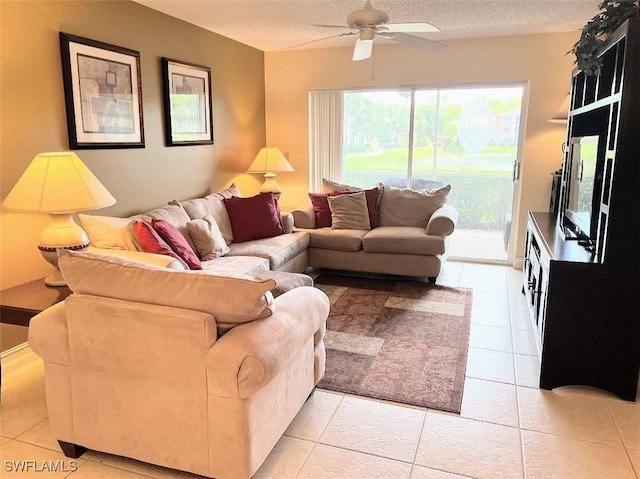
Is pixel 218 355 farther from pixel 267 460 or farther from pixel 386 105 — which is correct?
pixel 386 105

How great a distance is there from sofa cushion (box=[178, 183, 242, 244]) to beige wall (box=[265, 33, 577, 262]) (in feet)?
5.92

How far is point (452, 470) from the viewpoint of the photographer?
2.09 metres

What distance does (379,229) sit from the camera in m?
5.01

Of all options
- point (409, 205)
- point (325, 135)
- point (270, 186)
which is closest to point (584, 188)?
point (409, 205)

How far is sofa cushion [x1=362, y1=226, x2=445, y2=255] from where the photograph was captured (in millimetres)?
4574

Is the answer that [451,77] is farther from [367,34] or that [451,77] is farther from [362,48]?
[367,34]

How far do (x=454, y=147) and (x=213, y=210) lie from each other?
9.52 feet

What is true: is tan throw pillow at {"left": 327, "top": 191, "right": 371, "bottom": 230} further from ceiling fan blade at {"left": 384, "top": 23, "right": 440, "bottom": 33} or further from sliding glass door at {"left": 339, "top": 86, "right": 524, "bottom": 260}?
ceiling fan blade at {"left": 384, "top": 23, "right": 440, "bottom": 33}

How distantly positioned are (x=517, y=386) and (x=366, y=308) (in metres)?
1.50

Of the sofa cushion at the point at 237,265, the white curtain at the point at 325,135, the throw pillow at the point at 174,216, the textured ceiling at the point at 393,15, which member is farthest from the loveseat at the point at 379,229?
the textured ceiling at the point at 393,15

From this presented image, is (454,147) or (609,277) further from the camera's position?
(454,147)

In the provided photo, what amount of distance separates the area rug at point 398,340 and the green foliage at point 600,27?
6.37ft

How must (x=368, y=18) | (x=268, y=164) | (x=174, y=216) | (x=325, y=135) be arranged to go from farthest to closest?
(x=325, y=135)
(x=268, y=164)
(x=174, y=216)
(x=368, y=18)

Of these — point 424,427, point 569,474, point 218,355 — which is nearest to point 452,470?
point 424,427
